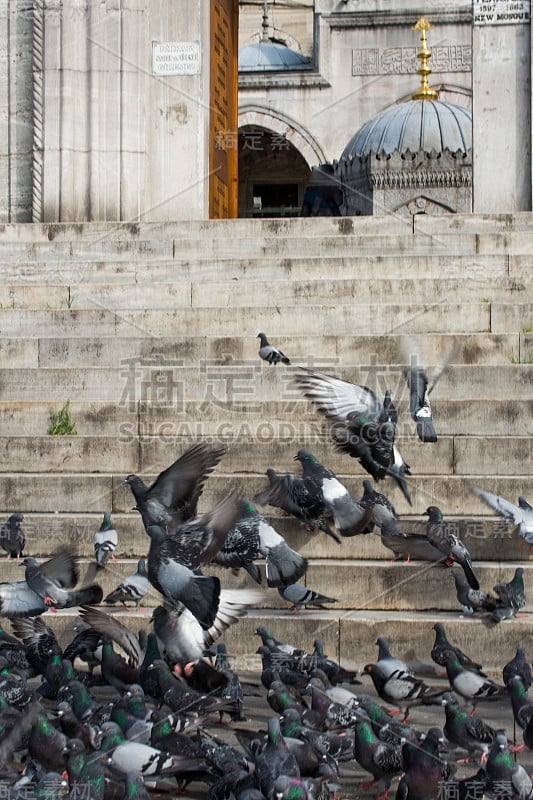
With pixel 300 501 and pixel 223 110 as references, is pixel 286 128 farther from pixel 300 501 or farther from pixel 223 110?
pixel 300 501

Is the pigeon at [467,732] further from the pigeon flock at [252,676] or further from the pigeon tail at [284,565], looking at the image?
the pigeon tail at [284,565]

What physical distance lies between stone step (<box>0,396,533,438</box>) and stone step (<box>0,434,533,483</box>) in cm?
5

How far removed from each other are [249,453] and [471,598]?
2.07m

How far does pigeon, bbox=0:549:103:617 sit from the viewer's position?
7273 millimetres

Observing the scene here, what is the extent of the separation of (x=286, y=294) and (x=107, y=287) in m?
1.67

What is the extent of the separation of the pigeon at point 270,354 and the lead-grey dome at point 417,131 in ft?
57.1

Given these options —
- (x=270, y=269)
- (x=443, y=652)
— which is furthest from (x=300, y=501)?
(x=270, y=269)

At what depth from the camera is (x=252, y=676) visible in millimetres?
7324

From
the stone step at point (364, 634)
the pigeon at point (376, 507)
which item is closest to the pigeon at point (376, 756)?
the stone step at point (364, 634)

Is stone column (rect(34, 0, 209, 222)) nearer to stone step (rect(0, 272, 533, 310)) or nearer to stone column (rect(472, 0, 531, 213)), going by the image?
stone step (rect(0, 272, 533, 310))

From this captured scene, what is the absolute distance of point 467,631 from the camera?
290 inches

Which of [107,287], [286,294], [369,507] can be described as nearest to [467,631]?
[369,507]

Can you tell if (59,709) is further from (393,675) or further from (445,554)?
(445,554)

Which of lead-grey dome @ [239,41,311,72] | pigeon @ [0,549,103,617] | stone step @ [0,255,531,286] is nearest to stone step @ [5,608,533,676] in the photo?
pigeon @ [0,549,103,617]
